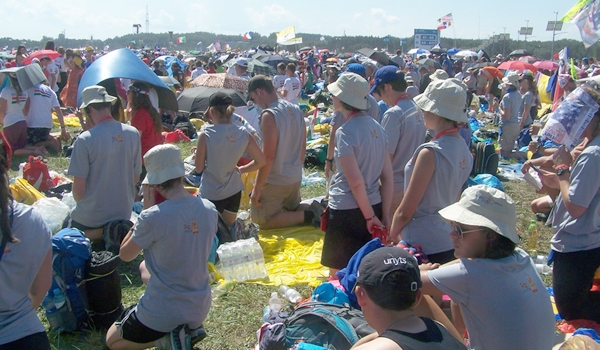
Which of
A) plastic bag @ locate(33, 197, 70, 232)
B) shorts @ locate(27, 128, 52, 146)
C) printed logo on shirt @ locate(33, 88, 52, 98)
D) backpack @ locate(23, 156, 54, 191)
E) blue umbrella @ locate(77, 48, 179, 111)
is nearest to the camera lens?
plastic bag @ locate(33, 197, 70, 232)

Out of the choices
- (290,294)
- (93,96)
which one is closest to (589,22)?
(290,294)

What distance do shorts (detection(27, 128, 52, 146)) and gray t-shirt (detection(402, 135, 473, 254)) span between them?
8.12 metres

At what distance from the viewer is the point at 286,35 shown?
Result: 28.2 meters

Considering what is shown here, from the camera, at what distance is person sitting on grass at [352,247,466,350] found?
194 cm

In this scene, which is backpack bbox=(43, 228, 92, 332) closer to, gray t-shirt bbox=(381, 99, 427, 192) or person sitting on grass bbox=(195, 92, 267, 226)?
person sitting on grass bbox=(195, 92, 267, 226)

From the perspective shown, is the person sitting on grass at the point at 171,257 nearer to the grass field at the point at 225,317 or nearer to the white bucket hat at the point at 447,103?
the grass field at the point at 225,317

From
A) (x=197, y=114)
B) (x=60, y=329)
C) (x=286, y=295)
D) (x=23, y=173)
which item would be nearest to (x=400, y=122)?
(x=286, y=295)

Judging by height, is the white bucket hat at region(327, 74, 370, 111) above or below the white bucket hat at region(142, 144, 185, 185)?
above

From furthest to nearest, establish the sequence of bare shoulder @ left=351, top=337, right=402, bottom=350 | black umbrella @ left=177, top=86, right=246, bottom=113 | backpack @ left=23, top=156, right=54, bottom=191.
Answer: black umbrella @ left=177, top=86, right=246, bottom=113
backpack @ left=23, top=156, right=54, bottom=191
bare shoulder @ left=351, top=337, right=402, bottom=350

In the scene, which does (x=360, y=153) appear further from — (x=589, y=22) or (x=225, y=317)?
(x=589, y=22)

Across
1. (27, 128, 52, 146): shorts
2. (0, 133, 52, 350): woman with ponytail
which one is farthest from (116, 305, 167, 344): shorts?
(27, 128, 52, 146): shorts

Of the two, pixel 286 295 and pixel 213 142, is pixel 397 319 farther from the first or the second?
pixel 213 142

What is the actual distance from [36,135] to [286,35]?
67.0 feet

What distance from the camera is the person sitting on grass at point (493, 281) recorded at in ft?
7.78
